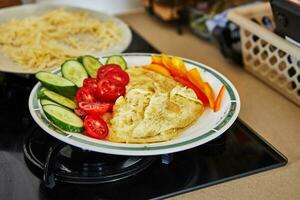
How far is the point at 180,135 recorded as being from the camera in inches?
27.2

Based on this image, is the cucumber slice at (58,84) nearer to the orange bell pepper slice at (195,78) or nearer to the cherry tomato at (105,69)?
the cherry tomato at (105,69)

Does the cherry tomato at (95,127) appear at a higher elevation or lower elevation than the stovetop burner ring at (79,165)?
higher

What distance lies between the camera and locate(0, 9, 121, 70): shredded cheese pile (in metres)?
0.95

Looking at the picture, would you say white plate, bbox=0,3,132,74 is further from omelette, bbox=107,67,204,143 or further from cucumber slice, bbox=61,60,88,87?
omelette, bbox=107,67,204,143

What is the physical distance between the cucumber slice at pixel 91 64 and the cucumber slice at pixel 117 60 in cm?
2

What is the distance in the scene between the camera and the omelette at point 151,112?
0.66 meters

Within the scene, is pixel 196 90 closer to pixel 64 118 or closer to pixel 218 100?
pixel 218 100

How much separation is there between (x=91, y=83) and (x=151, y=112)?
0.15 metres

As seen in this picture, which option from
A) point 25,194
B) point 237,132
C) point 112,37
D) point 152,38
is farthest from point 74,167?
point 152,38

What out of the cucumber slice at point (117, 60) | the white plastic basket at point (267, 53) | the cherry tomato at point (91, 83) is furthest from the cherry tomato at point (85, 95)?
the white plastic basket at point (267, 53)

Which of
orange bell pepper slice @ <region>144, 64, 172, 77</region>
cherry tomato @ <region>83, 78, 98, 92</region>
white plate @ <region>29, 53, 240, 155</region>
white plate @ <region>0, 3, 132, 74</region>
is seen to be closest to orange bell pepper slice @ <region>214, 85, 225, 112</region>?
white plate @ <region>29, 53, 240, 155</region>

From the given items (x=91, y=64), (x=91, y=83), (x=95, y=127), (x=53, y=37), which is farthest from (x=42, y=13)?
(x=95, y=127)

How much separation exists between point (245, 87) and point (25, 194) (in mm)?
572

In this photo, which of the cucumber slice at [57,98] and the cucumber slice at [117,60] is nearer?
the cucumber slice at [57,98]
